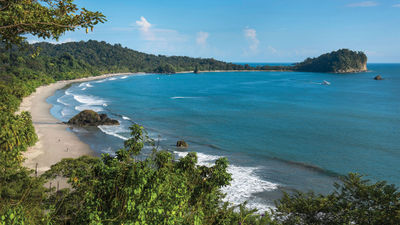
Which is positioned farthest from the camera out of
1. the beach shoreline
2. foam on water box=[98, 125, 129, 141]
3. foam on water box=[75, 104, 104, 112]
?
foam on water box=[75, 104, 104, 112]

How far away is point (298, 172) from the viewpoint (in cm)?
2769

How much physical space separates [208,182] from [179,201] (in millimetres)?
3298

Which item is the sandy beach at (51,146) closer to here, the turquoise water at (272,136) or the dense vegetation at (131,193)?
the turquoise water at (272,136)

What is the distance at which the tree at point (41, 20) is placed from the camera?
8.12 m

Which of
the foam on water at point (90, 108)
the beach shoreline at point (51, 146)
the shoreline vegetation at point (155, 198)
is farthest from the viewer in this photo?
the foam on water at point (90, 108)

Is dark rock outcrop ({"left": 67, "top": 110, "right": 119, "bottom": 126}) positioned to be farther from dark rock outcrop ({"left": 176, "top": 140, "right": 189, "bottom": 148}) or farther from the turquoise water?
dark rock outcrop ({"left": 176, "top": 140, "right": 189, "bottom": 148})

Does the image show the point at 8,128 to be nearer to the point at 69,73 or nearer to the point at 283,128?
the point at 283,128

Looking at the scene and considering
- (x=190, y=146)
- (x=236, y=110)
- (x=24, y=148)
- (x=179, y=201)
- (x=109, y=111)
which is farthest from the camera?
(x=236, y=110)

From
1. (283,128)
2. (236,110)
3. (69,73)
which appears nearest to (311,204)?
(283,128)

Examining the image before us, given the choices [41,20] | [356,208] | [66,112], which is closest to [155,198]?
[41,20]

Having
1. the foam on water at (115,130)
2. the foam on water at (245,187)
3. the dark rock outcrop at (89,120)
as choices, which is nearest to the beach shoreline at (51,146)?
the dark rock outcrop at (89,120)

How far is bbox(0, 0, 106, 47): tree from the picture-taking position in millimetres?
8125

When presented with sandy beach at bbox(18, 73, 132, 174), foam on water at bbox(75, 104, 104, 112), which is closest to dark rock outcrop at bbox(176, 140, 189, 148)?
sandy beach at bbox(18, 73, 132, 174)

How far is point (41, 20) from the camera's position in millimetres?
8430
